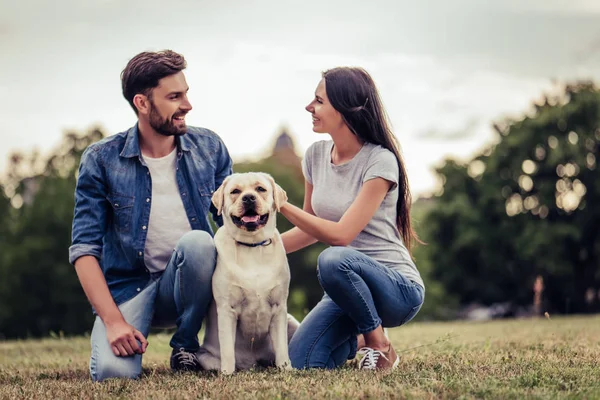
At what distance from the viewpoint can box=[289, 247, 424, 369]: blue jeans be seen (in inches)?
191

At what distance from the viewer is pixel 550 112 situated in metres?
30.2

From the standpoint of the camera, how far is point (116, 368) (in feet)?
15.8

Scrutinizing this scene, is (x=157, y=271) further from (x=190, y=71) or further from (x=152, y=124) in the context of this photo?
(x=190, y=71)

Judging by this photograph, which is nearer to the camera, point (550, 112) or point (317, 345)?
point (317, 345)

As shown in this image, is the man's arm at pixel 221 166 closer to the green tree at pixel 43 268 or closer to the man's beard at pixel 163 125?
the man's beard at pixel 163 125

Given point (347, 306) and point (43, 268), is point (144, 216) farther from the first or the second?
point (43, 268)

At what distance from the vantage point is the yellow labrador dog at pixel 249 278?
4734 mm

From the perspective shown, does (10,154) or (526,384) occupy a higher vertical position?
(10,154)

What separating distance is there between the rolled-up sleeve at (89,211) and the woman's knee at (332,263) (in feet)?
5.23

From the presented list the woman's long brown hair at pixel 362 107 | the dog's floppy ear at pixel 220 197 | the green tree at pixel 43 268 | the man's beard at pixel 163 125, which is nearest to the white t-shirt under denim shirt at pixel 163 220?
the man's beard at pixel 163 125

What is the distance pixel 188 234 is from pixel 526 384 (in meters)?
2.32

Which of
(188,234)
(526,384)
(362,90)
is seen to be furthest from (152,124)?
(526,384)

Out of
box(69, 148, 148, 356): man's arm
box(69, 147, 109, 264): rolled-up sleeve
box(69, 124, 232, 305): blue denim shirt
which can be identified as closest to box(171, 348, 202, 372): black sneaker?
box(69, 148, 148, 356): man's arm

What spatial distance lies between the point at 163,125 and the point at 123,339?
153cm
